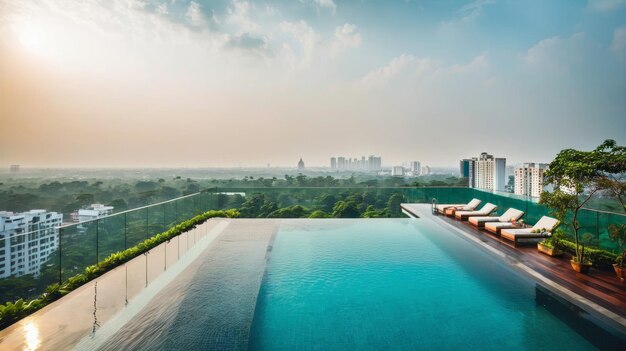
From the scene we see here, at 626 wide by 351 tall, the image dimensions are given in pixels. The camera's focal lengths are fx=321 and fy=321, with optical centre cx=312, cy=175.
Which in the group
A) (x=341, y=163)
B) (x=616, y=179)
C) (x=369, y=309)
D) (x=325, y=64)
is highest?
(x=325, y=64)

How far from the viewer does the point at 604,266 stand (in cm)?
537

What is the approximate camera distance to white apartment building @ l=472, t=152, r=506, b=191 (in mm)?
20859

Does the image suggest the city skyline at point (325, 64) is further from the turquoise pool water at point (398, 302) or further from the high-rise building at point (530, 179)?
the turquoise pool water at point (398, 302)

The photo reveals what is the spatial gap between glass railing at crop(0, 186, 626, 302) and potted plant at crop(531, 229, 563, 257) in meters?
0.33

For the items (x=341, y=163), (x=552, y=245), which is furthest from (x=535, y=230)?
(x=341, y=163)

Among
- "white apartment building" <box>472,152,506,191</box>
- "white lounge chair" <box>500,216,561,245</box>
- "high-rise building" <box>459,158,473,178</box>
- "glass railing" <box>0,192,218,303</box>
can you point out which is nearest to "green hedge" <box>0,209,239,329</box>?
"glass railing" <box>0,192,218,303</box>

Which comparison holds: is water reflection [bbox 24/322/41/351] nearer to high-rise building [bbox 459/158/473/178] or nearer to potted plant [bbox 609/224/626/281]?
potted plant [bbox 609/224/626/281]

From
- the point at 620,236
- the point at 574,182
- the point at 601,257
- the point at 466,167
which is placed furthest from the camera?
the point at 466,167

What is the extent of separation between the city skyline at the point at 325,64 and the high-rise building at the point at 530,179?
4.50 feet

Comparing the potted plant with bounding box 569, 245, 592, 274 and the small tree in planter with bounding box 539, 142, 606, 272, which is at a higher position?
the small tree in planter with bounding box 539, 142, 606, 272

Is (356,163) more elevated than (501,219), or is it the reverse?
(356,163)

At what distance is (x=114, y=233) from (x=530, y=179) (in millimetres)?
11551

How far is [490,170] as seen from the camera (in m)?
21.5

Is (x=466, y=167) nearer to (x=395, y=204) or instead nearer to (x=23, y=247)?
(x=395, y=204)
